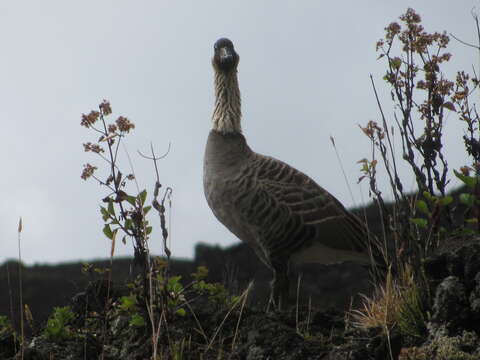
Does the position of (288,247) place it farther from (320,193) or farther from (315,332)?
(315,332)

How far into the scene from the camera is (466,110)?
657 cm

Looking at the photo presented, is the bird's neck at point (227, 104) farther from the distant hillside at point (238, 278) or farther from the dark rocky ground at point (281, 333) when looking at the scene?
the distant hillside at point (238, 278)

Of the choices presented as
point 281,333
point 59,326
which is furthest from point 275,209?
point 59,326

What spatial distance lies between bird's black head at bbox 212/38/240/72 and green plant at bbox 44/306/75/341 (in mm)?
3312

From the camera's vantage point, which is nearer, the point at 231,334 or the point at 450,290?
the point at 450,290

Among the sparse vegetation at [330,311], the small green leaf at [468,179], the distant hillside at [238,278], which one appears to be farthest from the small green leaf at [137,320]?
the distant hillside at [238,278]

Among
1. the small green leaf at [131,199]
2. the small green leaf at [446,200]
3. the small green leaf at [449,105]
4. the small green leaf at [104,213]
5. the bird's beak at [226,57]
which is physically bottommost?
the small green leaf at [446,200]

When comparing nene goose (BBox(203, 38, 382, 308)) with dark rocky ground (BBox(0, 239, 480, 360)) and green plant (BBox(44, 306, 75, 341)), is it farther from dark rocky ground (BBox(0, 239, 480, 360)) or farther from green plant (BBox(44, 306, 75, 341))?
green plant (BBox(44, 306, 75, 341))

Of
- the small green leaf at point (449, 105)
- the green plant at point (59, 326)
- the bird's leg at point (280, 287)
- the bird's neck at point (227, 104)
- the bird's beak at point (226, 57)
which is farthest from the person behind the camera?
the bird's beak at point (226, 57)

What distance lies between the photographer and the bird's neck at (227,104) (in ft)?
26.2

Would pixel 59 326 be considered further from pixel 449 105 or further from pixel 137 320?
pixel 449 105

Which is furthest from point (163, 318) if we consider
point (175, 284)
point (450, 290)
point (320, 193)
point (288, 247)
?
point (320, 193)

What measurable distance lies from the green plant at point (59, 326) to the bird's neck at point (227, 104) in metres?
2.67

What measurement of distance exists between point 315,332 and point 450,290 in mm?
1291
